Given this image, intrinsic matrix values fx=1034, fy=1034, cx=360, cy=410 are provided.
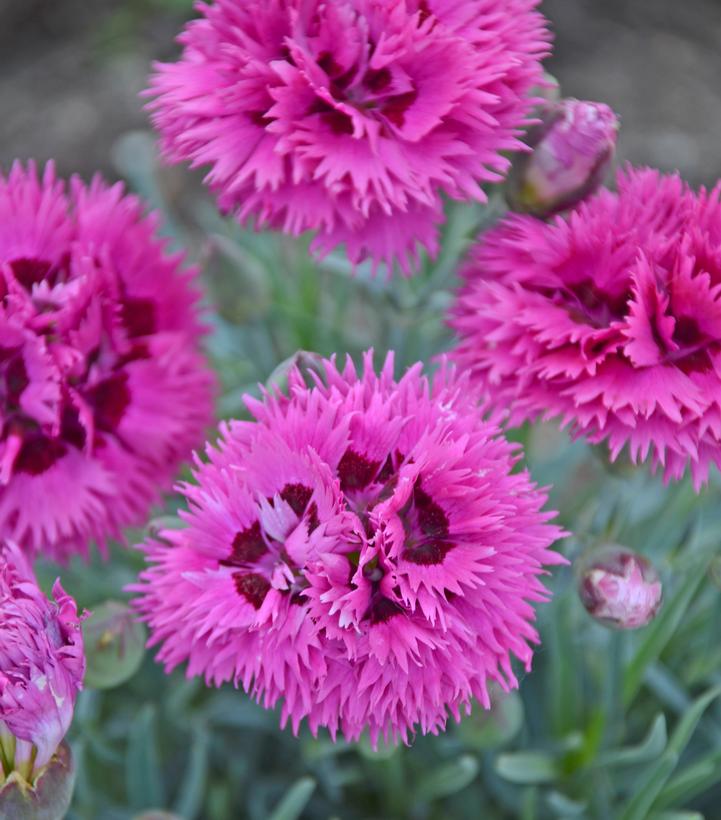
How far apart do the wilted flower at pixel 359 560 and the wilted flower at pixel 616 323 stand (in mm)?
84

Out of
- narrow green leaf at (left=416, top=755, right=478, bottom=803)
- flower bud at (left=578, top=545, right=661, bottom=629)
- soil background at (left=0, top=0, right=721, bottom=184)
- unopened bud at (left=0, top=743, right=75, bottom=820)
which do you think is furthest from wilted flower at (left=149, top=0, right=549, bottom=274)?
soil background at (left=0, top=0, right=721, bottom=184)

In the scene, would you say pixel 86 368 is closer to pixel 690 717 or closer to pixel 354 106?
pixel 354 106

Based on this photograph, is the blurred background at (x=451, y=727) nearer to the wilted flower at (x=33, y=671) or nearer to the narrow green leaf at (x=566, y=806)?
the narrow green leaf at (x=566, y=806)

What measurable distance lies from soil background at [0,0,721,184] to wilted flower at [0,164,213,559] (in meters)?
1.85

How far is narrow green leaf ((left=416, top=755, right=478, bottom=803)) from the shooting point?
1.26 meters

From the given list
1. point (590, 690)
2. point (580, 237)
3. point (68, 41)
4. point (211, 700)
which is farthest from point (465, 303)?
Answer: point (68, 41)

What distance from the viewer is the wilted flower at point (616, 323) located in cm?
91

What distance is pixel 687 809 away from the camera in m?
1.52

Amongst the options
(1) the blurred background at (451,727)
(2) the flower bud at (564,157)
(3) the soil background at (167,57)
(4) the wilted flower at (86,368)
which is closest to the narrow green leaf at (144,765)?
(1) the blurred background at (451,727)

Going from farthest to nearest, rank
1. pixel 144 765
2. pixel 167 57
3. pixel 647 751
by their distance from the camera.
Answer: pixel 167 57
pixel 144 765
pixel 647 751

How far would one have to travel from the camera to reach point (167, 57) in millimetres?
3100

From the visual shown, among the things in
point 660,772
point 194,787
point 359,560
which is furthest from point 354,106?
point 194,787

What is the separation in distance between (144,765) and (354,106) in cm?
89

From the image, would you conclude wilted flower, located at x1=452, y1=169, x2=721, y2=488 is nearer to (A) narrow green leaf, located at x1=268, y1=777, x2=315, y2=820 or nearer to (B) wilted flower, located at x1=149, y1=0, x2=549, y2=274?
(B) wilted flower, located at x1=149, y1=0, x2=549, y2=274
